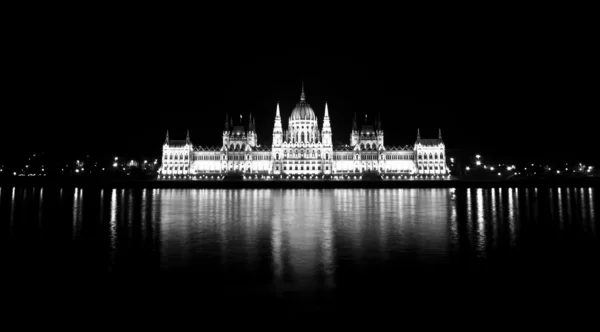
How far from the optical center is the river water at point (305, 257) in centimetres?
1054

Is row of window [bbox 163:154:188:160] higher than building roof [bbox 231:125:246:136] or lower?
lower

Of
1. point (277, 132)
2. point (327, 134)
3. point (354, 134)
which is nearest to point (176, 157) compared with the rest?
point (277, 132)

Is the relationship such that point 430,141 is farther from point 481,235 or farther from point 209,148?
point 481,235

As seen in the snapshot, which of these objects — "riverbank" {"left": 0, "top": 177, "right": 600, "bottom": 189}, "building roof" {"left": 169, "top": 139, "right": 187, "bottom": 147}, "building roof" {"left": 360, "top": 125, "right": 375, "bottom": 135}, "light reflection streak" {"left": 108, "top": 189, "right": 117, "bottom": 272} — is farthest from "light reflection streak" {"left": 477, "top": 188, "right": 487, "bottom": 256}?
"building roof" {"left": 169, "top": 139, "right": 187, "bottom": 147}

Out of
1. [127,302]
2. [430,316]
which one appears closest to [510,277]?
[430,316]

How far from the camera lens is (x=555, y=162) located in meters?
93.5

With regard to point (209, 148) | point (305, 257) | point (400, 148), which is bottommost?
point (305, 257)

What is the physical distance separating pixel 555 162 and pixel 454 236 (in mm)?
89021

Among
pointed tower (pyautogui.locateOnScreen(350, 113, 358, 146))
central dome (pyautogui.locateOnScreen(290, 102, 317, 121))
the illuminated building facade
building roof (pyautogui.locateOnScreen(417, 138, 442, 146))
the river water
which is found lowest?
the river water

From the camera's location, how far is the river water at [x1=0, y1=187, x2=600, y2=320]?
10539mm

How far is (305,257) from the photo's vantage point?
1410 centimetres

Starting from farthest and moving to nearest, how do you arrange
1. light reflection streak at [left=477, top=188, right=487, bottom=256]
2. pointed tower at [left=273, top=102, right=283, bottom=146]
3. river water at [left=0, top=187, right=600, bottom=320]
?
pointed tower at [left=273, top=102, right=283, bottom=146]
light reflection streak at [left=477, top=188, right=487, bottom=256]
river water at [left=0, top=187, right=600, bottom=320]

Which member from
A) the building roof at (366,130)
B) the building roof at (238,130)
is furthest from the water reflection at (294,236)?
the building roof at (238,130)

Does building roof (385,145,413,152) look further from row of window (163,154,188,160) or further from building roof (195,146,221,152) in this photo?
row of window (163,154,188,160)
